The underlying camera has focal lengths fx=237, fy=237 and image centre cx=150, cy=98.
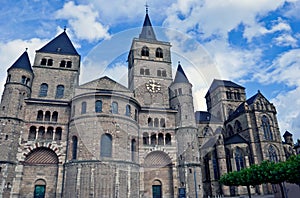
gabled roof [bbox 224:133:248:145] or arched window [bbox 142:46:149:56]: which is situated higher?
arched window [bbox 142:46:149:56]

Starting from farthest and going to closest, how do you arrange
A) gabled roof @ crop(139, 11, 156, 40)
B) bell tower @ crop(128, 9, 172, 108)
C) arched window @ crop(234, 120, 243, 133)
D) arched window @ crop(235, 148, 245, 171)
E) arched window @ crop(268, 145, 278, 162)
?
gabled roof @ crop(139, 11, 156, 40) → arched window @ crop(234, 120, 243, 133) → bell tower @ crop(128, 9, 172, 108) → arched window @ crop(268, 145, 278, 162) → arched window @ crop(235, 148, 245, 171)

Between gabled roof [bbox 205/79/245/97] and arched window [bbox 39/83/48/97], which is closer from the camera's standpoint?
arched window [bbox 39/83/48/97]

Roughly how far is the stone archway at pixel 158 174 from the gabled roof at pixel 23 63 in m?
20.6

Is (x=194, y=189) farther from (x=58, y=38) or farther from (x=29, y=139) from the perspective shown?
(x=58, y=38)

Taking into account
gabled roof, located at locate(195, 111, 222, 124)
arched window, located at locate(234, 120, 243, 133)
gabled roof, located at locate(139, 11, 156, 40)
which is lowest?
arched window, located at locate(234, 120, 243, 133)

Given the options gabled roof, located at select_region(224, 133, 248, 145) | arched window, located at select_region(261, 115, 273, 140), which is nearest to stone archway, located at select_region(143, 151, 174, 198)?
gabled roof, located at select_region(224, 133, 248, 145)

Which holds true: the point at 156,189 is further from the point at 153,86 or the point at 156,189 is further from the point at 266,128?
the point at 266,128

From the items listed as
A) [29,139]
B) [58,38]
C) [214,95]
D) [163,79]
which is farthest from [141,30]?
[29,139]

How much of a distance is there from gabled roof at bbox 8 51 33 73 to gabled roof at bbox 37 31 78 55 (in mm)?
4345

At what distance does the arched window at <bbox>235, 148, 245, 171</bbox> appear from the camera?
38.5 metres

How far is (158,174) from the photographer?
106 ft

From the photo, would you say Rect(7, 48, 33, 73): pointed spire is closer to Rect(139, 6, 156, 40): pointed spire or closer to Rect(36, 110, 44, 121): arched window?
Rect(36, 110, 44, 121): arched window

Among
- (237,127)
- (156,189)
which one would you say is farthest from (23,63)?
(237,127)

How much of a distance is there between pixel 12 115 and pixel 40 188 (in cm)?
928
